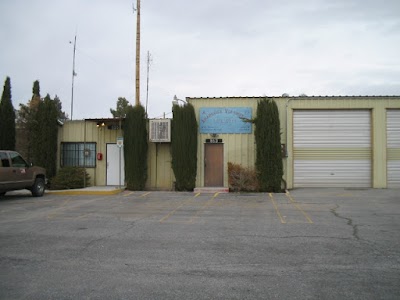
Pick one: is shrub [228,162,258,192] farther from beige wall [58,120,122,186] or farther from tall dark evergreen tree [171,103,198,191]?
beige wall [58,120,122,186]

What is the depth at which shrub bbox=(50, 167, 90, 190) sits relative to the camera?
18.7 m

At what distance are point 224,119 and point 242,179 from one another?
3.12 meters

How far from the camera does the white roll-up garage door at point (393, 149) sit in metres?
18.3

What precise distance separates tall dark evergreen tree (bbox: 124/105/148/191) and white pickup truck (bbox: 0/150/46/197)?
3878 mm

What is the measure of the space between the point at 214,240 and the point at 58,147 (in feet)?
47.5

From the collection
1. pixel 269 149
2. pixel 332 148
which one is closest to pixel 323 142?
pixel 332 148

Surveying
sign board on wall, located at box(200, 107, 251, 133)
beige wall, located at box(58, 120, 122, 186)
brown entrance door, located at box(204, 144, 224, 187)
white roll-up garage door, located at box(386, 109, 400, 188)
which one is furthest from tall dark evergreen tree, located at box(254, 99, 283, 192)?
beige wall, located at box(58, 120, 122, 186)

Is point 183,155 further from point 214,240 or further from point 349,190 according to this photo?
point 214,240

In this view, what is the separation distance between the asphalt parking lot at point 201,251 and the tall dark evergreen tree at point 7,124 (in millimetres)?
8203

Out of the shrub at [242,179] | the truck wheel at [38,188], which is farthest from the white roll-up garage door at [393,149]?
the truck wheel at [38,188]

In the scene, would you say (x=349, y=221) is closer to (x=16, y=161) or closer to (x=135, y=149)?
(x=135, y=149)

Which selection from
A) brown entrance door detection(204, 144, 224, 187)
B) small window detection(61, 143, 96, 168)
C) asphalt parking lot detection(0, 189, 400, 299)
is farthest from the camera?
small window detection(61, 143, 96, 168)

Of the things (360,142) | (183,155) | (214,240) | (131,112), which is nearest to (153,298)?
(214,240)

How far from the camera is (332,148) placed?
18.7 m
